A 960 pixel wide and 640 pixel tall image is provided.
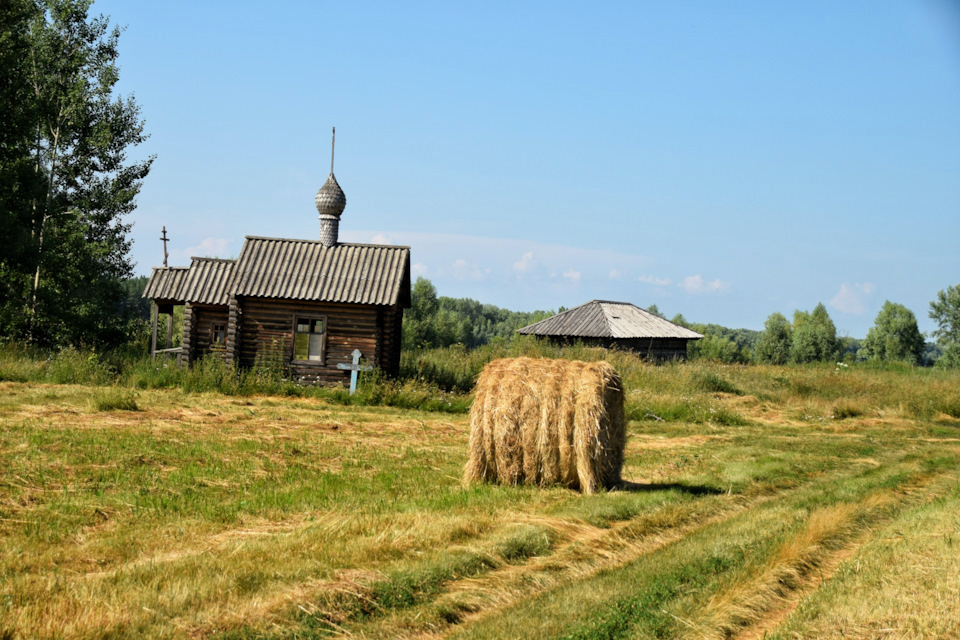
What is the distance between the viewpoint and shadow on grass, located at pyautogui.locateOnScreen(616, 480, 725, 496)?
1025cm

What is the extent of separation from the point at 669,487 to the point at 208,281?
1978 centimetres

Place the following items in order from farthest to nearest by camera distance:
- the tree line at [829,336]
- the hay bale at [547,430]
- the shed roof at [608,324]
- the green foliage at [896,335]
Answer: the green foliage at [896,335]
the tree line at [829,336]
the shed roof at [608,324]
the hay bale at [547,430]

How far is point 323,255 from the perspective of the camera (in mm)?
24406

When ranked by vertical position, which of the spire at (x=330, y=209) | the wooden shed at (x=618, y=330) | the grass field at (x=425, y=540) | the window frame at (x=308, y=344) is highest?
the spire at (x=330, y=209)

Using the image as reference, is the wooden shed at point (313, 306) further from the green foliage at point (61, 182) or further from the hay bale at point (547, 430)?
the hay bale at point (547, 430)

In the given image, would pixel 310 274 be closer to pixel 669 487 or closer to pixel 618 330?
pixel 669 487

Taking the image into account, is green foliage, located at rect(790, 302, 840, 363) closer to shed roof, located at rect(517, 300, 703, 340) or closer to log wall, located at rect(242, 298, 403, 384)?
shed roof, located at rect(517, 300, 703, 340)

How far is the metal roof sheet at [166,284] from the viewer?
83.8 ft

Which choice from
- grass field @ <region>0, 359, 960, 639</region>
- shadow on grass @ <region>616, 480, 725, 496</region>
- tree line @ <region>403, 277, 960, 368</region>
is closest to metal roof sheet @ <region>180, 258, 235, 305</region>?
grass field @ <region>0, 359, 960, 639</region>

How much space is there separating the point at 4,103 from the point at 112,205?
8.07 meters

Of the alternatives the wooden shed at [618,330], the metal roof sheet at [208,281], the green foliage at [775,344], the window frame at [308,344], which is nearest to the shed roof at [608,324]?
the wooden shed at [618,330]

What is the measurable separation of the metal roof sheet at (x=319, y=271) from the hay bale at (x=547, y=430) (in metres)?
13.1

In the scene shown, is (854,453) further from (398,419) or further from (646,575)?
(646,575)

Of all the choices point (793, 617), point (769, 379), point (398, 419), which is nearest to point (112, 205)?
point (398, 419)
